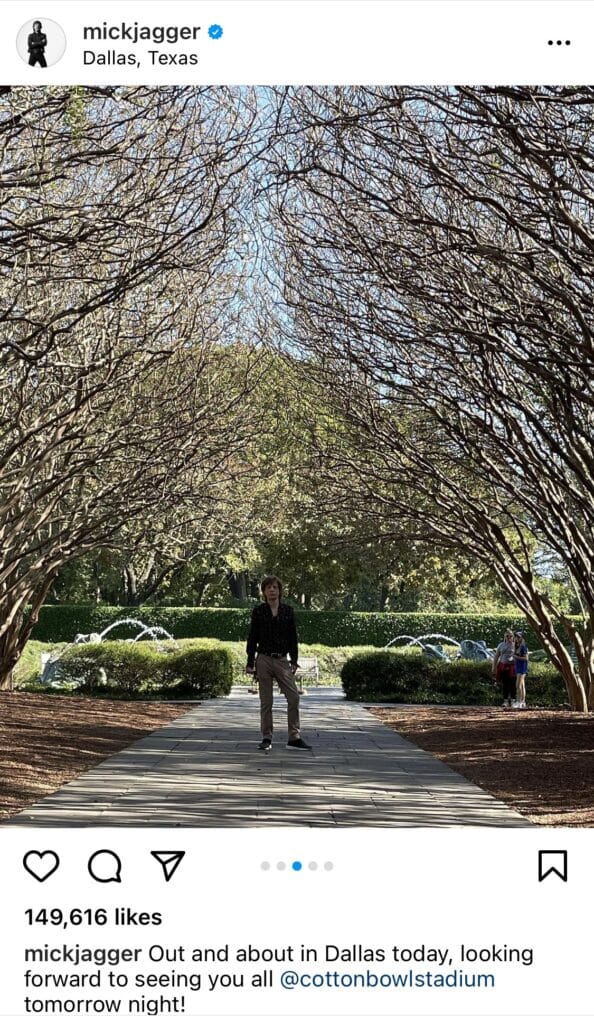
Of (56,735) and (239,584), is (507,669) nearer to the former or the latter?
(56,735)

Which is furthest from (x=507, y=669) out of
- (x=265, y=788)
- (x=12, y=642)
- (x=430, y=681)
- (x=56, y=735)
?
(x=265, y=788)

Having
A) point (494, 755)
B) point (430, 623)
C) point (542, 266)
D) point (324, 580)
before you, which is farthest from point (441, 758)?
point (324, 580)

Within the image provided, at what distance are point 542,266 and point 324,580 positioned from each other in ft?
112

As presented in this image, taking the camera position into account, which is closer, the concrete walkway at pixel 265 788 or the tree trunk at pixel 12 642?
the concrete walkway at pixel 265 788

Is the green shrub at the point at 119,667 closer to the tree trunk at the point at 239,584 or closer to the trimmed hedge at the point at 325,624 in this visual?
the trimmed hedge at the point at 325,624

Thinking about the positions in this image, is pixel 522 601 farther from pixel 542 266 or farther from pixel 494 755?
pixel 542 266

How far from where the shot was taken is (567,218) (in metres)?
8.93

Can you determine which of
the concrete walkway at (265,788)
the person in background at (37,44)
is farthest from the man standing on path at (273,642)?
the person in background at (37,44)

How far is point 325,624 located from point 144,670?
18851mm

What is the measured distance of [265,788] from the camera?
407 inches
